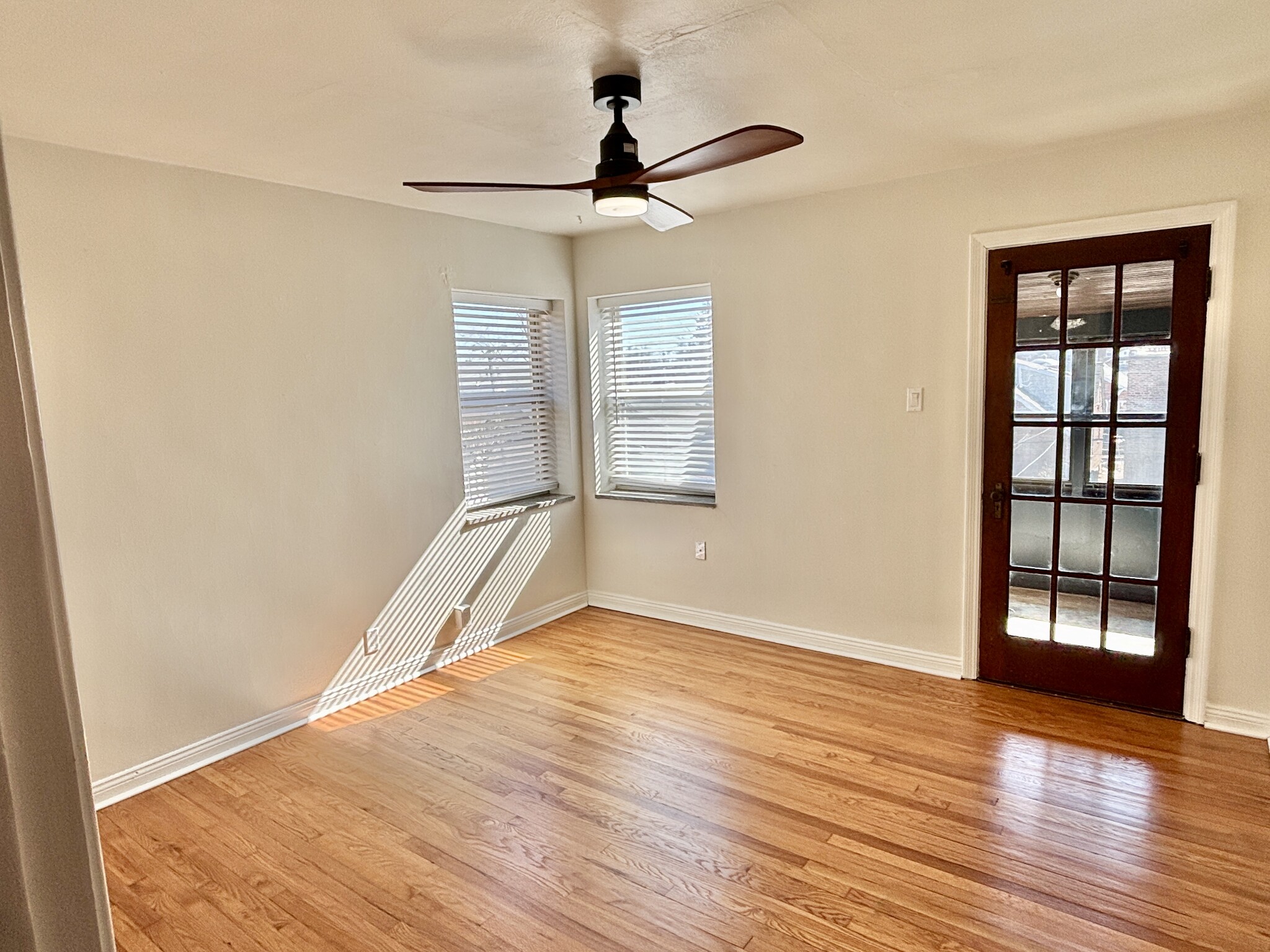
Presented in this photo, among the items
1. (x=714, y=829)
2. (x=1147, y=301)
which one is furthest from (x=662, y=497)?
(x=1147, y=301)

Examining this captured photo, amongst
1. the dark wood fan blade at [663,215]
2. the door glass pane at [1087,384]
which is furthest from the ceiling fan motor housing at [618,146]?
the door glass pane at [1087,384]

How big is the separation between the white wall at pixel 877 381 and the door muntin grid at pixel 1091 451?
24cm

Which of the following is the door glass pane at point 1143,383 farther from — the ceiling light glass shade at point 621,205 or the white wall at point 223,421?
the white wall at point 223,421

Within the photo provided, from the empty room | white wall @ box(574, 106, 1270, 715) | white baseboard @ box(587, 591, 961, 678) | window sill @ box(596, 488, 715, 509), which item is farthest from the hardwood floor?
window sill @ box(596, 488, 715, 509)

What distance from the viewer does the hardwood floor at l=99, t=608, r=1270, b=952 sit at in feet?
6.94

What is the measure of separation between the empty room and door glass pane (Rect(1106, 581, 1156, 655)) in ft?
0.07

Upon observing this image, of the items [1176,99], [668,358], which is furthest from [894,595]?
[1176,99]

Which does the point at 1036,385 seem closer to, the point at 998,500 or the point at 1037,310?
the point at 1037,310

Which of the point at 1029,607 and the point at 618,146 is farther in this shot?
the point at 1029,607

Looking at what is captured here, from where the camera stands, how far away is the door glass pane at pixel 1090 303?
3.21 m

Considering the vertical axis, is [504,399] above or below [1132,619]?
above

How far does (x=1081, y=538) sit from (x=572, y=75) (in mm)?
2914

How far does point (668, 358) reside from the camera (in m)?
4.66

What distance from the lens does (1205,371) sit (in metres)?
3.01
